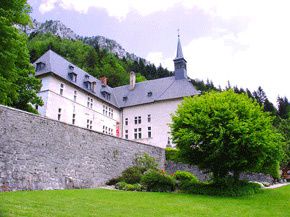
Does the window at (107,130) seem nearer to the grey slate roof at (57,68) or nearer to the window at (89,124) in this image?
the window at (89,124)

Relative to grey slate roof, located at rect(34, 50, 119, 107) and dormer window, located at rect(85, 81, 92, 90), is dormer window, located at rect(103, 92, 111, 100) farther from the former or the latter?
dormer window, located at rect(85, 81, 92, 90)

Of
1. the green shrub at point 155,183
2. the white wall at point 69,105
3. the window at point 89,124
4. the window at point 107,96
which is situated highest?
the window at point 107,96

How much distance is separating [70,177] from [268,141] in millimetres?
12428

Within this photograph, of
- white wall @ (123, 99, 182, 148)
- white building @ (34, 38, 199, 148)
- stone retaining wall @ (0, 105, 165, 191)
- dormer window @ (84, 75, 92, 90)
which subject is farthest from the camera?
white wall @ (123, 99, 182, 148)

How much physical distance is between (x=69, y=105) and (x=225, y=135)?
2320cm

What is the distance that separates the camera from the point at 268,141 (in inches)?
761

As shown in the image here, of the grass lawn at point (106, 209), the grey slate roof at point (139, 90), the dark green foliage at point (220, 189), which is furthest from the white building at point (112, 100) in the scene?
the grass lawn at point (106, 209)

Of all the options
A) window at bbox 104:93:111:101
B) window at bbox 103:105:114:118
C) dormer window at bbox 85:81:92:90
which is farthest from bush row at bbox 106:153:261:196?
window at bbox 104:93:111:101

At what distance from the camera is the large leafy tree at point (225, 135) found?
747 inches

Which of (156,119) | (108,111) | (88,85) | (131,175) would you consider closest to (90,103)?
(88,85)

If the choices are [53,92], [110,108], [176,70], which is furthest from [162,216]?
[176,70]

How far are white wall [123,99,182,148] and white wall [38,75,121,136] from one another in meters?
3.68

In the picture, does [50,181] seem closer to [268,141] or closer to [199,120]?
[199,120]

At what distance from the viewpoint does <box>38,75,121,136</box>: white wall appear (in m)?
34.7
